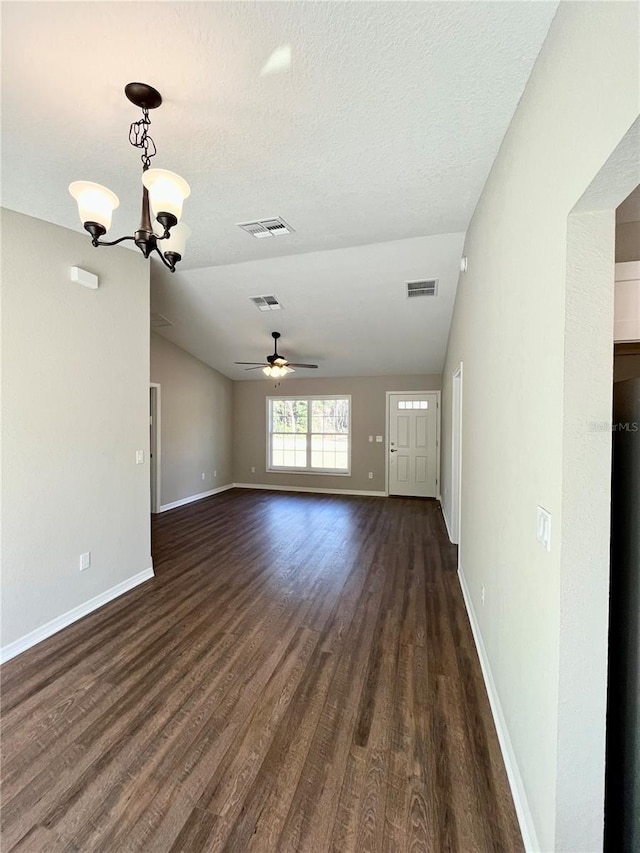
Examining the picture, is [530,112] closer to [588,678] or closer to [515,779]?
[588,678]

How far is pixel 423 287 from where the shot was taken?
403cm

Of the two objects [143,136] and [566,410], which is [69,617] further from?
[566,410]

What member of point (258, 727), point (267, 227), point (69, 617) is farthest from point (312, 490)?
point (258, 727)

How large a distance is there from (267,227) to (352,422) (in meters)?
4.77

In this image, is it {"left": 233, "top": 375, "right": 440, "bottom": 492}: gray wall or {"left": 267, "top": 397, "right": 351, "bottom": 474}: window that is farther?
{"left": 267, "top": 397, "right": 351, "bottom": 474}: window

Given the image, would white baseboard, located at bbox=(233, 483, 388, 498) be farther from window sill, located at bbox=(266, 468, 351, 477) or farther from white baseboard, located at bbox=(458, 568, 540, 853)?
white baseboard, located at bbox=(458, 568, 540, 853)

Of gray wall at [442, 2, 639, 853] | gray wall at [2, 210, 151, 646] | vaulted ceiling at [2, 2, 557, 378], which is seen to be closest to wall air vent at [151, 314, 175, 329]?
gray wall at [2, 210, 151, 646]

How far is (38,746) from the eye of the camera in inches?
62.0

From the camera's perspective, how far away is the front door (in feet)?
21.8

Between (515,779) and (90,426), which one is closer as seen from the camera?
(515,779)

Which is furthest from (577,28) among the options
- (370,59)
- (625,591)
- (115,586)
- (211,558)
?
(211,558)

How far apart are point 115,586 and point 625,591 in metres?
3.40

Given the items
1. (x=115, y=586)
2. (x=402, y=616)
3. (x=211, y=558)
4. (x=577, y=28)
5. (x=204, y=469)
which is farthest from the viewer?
(x=204, y=469)

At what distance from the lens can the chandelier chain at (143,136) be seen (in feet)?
5.24
